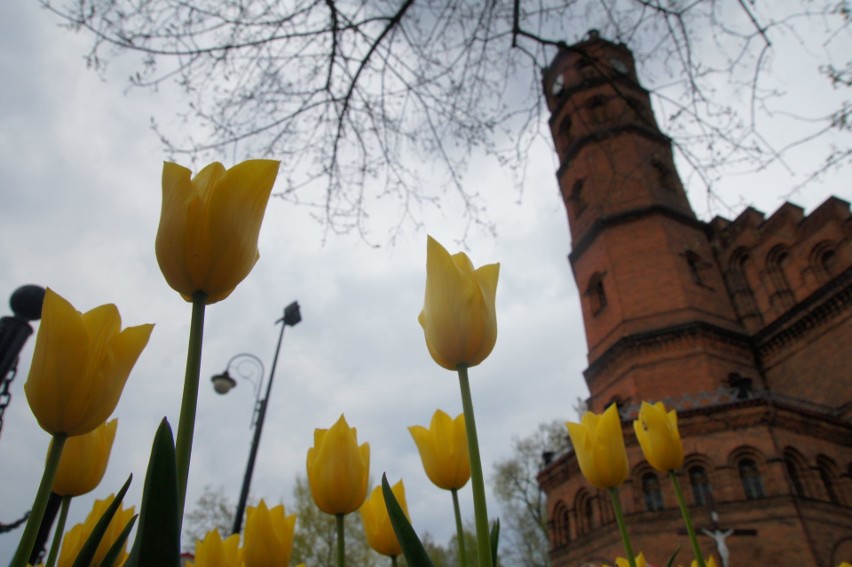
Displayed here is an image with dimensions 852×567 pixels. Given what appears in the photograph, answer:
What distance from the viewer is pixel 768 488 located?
13672mm

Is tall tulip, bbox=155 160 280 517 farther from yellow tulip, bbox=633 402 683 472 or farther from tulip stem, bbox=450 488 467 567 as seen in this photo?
yellow tulip, bbox=633 402 683 472

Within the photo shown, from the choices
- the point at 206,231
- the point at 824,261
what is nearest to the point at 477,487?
the point at 206,231

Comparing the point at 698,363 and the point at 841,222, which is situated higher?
Answer: the point at 841,222

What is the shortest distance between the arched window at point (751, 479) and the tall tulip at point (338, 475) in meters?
15.7

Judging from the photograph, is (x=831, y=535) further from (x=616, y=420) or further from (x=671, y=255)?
(x=616, y=420)

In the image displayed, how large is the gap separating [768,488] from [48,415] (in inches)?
650

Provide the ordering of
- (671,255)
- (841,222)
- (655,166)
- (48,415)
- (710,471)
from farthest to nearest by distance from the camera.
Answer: (655,166)
(671,255)
(841,222)
(710,471)
(48,415)

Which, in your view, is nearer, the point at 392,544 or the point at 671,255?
the point at 392,544

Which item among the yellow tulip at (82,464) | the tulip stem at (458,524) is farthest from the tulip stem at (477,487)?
the yellow tulip at (82,464)

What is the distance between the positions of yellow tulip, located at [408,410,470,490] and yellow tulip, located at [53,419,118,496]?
27.5 inches

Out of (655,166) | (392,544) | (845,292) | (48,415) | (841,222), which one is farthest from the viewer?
(655,166)

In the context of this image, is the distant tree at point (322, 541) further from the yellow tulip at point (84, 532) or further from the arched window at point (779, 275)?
the yellow tulip at point (84, 532)

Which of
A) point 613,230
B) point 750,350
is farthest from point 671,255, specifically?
point 750,350

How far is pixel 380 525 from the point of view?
1360 millimetres
